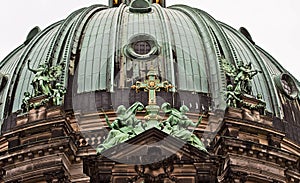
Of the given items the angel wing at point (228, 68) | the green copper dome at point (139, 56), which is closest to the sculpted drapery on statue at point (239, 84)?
the angel wing at point (228, 68)

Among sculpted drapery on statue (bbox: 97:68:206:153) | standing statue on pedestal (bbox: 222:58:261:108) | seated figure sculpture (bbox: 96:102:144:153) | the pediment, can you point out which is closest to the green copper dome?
standing statue on pedestal (bbox: 222:58:261:108)

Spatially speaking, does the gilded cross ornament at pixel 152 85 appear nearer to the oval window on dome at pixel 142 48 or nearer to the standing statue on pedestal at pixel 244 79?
the oval window on dome at pixel 142 48

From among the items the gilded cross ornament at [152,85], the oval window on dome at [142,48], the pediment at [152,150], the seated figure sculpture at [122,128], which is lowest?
the pediment at [152,150]

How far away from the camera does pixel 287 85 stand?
4278 cm

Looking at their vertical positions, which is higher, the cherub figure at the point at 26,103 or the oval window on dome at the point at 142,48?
the oval window on dome at the point at 142,48

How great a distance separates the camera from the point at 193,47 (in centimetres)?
A: 4159

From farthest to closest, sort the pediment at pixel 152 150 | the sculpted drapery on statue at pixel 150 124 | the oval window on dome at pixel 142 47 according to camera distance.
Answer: the oval window on dome at pixel 142 47
the sculpted drapery on statue at pixel 150 124
the pediment at pixel 152 150

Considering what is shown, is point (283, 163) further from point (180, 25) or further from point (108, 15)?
point (108, 15)

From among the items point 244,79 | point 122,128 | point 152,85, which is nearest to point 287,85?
point 244,79

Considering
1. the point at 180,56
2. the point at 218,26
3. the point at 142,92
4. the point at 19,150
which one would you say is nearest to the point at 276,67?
the point at 218,26

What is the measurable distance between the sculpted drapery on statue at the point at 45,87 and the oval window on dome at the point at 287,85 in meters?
9.95

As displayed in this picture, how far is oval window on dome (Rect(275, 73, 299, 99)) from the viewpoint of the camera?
42.1 metres

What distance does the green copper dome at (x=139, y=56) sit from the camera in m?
39.3

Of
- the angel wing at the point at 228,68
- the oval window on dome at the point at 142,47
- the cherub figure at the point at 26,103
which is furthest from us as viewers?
the oval window on dome at the point at 142,47
